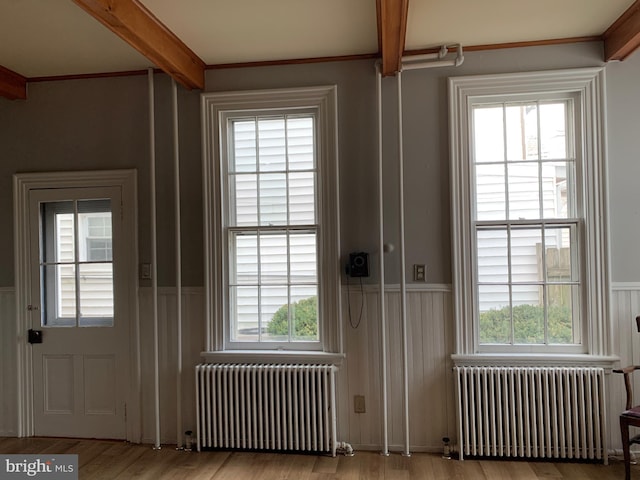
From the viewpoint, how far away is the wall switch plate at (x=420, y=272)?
2957 millimetres

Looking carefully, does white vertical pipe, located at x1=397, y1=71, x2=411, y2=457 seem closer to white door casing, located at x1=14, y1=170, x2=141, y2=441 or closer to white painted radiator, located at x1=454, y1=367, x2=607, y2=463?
white painted radiator, located at x1=454, y1=367, x2=607, y2=463

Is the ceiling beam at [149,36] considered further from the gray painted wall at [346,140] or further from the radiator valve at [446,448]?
the radiator valve at [446,448]

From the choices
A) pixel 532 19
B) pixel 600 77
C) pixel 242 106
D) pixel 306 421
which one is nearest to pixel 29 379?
pixel 306 421

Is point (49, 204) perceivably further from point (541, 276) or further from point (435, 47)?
point (541, 276)

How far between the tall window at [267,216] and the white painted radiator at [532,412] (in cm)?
107

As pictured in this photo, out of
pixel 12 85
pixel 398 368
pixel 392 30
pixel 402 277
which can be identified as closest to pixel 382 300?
pixel 402 277

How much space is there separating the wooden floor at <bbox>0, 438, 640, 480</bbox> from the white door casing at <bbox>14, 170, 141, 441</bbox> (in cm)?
23

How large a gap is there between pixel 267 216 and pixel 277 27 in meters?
1.22

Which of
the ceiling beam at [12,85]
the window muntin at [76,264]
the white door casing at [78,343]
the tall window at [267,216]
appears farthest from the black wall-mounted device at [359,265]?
the ceiling beam at [12,85]

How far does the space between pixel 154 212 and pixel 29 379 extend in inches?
62.6

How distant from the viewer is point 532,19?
2596mm

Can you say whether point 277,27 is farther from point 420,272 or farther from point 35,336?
point 35,336

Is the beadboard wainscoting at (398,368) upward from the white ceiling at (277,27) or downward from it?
downward

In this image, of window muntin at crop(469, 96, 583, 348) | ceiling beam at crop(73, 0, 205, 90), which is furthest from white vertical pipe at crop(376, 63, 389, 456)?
ceiling beam at crop(73, 0, 205, 90)
